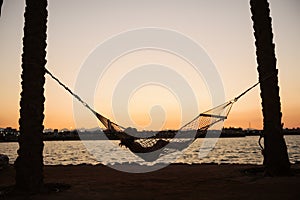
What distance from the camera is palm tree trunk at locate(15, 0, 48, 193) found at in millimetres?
5027

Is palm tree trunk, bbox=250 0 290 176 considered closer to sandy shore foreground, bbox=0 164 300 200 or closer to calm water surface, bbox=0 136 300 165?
sandy shore foreground, bbox=0 164 300 200

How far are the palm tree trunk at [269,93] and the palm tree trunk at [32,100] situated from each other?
4.17 meters

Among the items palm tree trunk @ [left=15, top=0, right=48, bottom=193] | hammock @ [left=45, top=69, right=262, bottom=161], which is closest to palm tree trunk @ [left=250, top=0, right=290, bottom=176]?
hammock @ [left=45, top=69, right=262, bottom=161]

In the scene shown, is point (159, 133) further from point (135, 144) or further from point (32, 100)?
point (32, 100)

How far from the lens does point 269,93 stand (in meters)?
6.70

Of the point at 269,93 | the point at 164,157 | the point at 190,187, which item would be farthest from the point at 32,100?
the point at 164,157

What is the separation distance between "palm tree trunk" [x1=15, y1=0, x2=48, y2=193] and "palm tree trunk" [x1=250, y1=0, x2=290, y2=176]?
4173 millimetres

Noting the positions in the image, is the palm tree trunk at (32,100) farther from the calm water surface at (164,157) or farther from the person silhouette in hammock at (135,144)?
the calm water surface at (164,157)

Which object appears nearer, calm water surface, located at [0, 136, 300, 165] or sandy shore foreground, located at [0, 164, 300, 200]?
sandy shore foreground, located at [0, 164, 300, 200]

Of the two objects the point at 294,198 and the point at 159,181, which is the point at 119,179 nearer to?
the point at 159,181

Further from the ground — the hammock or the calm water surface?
the hammock

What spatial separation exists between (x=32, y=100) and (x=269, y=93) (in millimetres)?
4448

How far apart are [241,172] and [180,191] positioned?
2.48 meters

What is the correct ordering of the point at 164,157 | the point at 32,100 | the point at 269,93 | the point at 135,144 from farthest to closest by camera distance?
the point at 164,157
the point at 135,144
the point at 269,93
the point at 32,100
